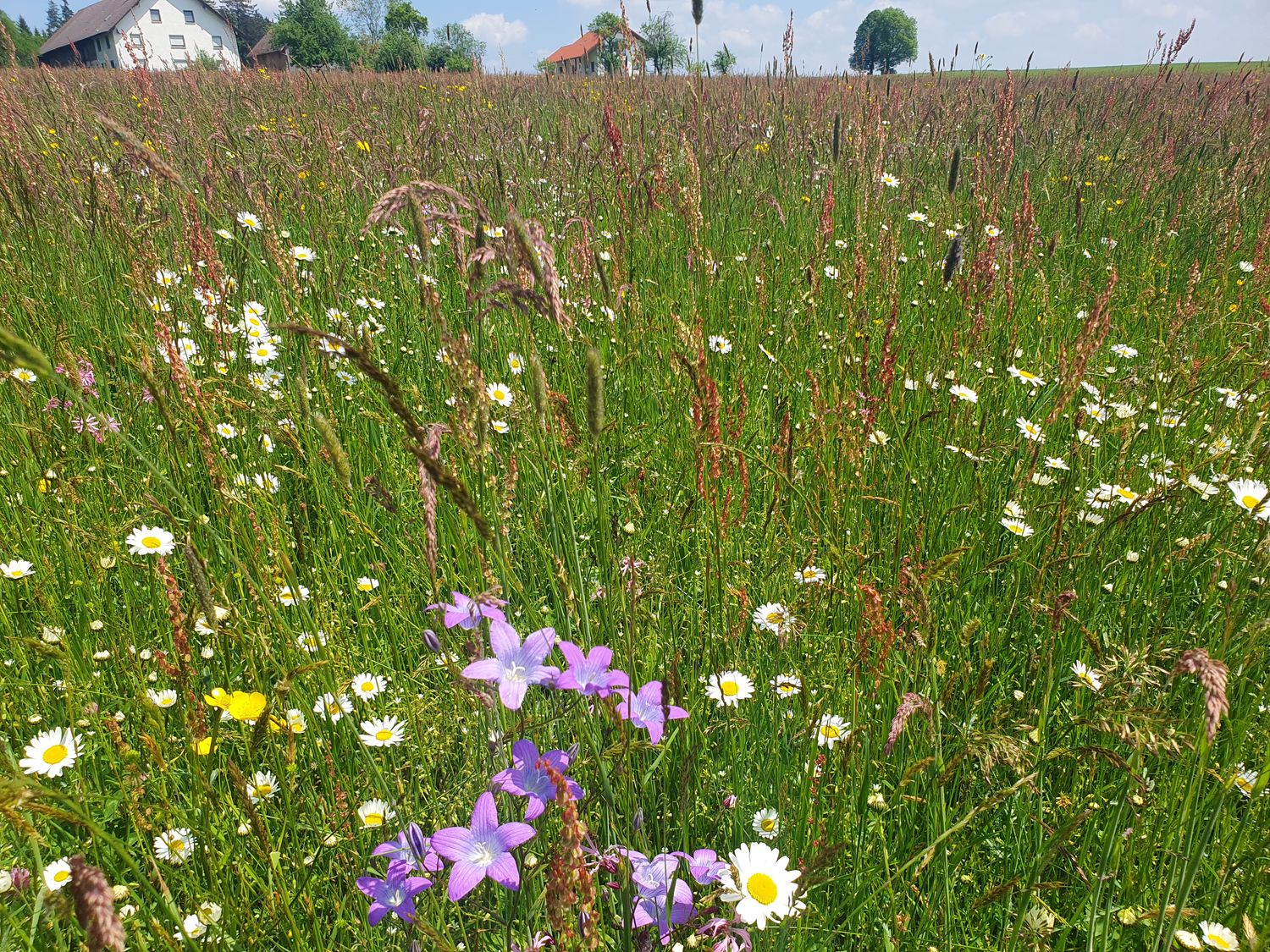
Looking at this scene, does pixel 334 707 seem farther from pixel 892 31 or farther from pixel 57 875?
pixel 892 31

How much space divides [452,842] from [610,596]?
47 centimetres

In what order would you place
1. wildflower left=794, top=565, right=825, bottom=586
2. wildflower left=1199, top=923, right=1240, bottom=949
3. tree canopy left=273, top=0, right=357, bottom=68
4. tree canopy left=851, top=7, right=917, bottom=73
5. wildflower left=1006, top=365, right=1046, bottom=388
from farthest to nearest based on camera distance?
tree canopy left=851, top=7, right=917, bottom=73 → tree canopy left=273, top=0, right=357, bottom=68 → wildflower left=1006, top=365, right=1046, bottom=388 → wildflower left=794, top=565, right=825, bottom=586 → wildflower left=1199, top=923, right=1240, bottom=949

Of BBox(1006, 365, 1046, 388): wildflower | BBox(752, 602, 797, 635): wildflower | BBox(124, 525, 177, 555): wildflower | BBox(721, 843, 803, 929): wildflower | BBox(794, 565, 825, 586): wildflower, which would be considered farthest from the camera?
BBox(1006, 365, 1046, 388): wildflower

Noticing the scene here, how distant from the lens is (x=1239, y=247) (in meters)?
4.26

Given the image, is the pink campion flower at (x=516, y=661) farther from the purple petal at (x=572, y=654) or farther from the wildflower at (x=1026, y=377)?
Result: the wildflower at (x=1026, y=377)

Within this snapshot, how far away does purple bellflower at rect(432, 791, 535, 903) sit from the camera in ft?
2.49

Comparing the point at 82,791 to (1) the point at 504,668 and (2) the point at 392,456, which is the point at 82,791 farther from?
(2) the point at 392,456

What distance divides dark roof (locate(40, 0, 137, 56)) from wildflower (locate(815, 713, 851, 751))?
51892 mm

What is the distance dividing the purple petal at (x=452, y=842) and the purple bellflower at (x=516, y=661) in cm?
14

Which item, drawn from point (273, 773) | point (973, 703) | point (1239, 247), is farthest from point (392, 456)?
point (1239, 247)

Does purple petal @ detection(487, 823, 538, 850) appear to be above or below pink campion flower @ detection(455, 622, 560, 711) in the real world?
below

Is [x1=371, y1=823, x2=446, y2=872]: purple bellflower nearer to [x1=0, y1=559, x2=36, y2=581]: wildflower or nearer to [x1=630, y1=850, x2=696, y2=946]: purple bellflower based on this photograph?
[x1=630, y1=850, x2=696, y2=946]: purple bellflower

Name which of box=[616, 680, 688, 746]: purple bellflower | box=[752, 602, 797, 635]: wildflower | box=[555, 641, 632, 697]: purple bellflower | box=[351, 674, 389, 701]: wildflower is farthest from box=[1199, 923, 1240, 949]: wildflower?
box=[351, 674, 389, 701]: wildflower

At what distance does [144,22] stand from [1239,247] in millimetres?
58454
